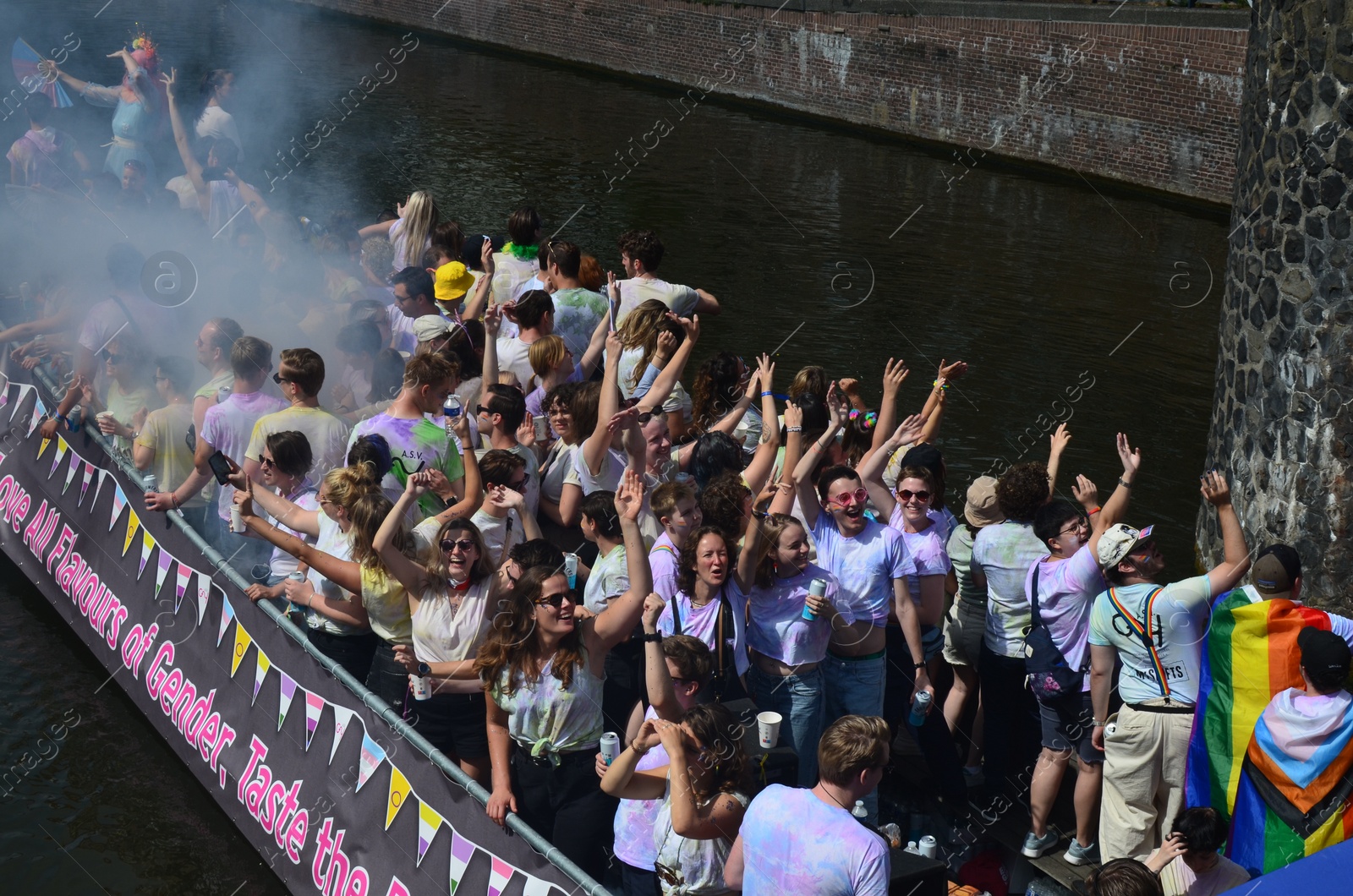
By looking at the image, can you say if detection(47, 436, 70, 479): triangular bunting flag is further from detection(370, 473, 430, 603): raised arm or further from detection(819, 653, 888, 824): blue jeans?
detection(819, 653, 888, 824): blue jeans

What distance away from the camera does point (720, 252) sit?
53.6ft

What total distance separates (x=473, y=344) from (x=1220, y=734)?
4.74 meters

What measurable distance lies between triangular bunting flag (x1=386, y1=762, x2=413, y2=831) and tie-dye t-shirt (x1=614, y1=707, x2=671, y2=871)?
2.85ft

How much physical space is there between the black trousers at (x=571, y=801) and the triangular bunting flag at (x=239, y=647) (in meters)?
1.70

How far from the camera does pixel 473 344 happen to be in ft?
26.0

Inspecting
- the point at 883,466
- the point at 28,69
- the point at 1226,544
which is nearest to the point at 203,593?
the point at 883,466

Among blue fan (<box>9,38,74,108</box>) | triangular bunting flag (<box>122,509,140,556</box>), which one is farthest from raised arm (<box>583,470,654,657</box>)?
blue fan (<box>9,38,74,108</box>)

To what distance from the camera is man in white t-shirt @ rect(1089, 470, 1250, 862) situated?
510cm

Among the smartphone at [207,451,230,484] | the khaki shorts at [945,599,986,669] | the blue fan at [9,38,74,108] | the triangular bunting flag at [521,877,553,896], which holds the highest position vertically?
the blue fan at [9,38,74,108]

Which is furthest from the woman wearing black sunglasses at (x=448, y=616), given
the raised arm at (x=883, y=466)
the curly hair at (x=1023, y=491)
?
the curly hair at (x=1023, y=491)

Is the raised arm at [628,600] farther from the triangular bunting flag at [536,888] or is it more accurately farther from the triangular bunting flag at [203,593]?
the triangular bunting flag at [203,593]

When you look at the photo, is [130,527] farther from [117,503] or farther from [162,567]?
[162,567]

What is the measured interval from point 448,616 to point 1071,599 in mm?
2573

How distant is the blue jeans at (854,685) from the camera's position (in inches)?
223
